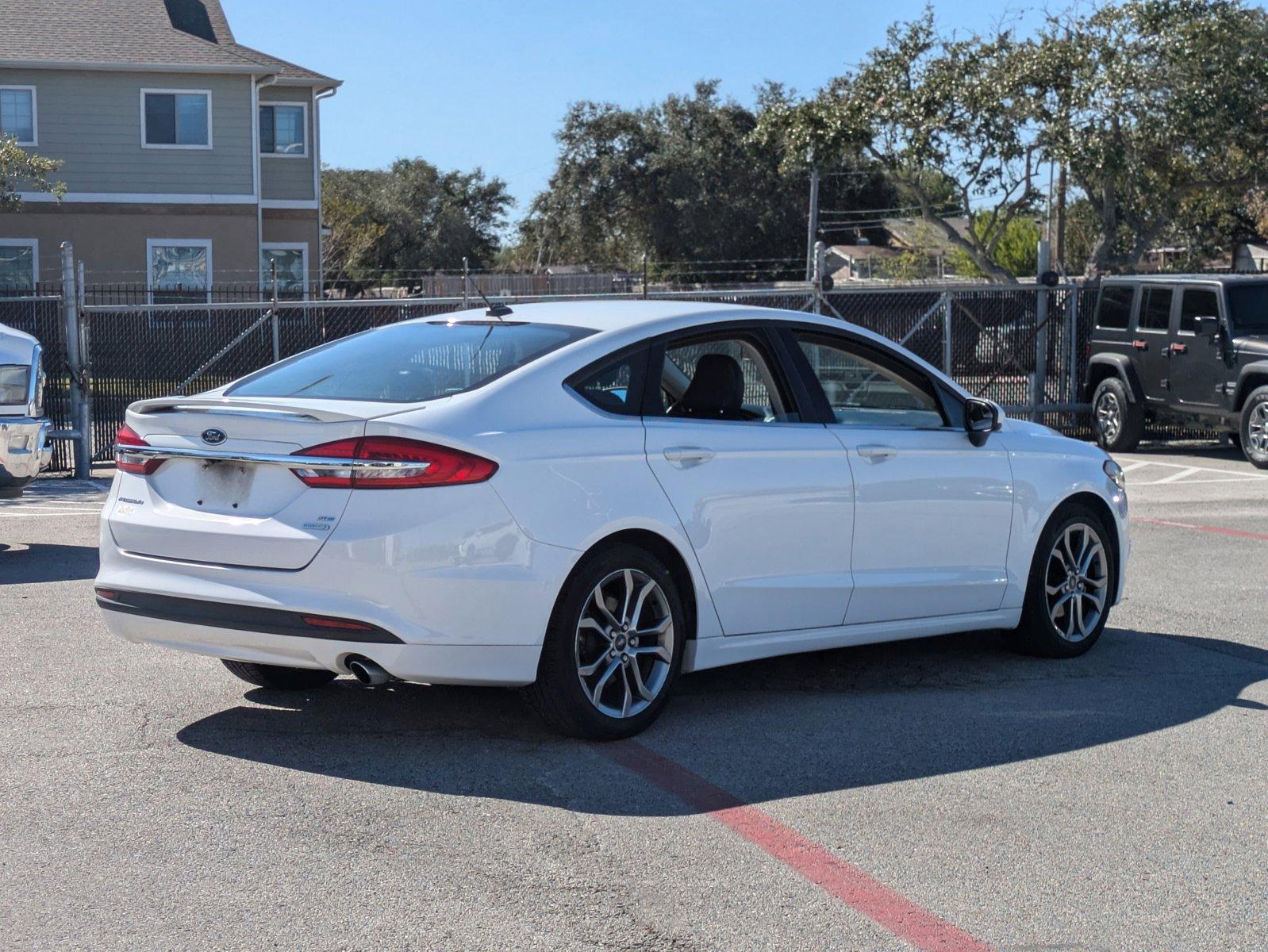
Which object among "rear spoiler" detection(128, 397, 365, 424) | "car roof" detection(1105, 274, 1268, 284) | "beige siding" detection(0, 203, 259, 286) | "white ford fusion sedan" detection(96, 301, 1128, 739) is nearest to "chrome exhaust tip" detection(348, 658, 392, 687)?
"white ford fusion sedan" detection(96, 301, 1128, 739)

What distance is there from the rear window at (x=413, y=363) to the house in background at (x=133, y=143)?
2514 cm

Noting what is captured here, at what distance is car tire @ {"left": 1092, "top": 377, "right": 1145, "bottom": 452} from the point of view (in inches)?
734

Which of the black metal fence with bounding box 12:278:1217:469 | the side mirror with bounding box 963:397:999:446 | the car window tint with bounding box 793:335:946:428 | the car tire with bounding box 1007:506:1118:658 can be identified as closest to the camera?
the car window tint with bounding box 793:335:946:428

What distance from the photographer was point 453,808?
5.02m

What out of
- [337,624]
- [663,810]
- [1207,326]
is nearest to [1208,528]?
[1207,326]

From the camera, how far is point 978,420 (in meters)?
7.00

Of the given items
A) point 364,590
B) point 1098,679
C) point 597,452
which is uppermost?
point 597,452

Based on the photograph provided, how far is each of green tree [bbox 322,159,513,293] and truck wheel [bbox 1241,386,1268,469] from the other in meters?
44.9

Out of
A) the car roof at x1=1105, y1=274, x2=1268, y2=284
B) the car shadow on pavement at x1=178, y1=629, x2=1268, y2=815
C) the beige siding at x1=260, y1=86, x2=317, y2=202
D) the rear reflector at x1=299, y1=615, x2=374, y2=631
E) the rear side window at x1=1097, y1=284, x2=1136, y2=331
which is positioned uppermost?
the beige siding at x1=260, y1=86, x2=317, y2=202

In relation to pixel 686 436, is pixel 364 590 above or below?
below

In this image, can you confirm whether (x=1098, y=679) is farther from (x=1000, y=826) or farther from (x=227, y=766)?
(x=227, y=766)

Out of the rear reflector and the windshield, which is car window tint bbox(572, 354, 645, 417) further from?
the windshield

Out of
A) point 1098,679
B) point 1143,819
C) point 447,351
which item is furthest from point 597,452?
point 1098,679

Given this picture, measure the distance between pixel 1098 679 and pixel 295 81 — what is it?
30140 mm
